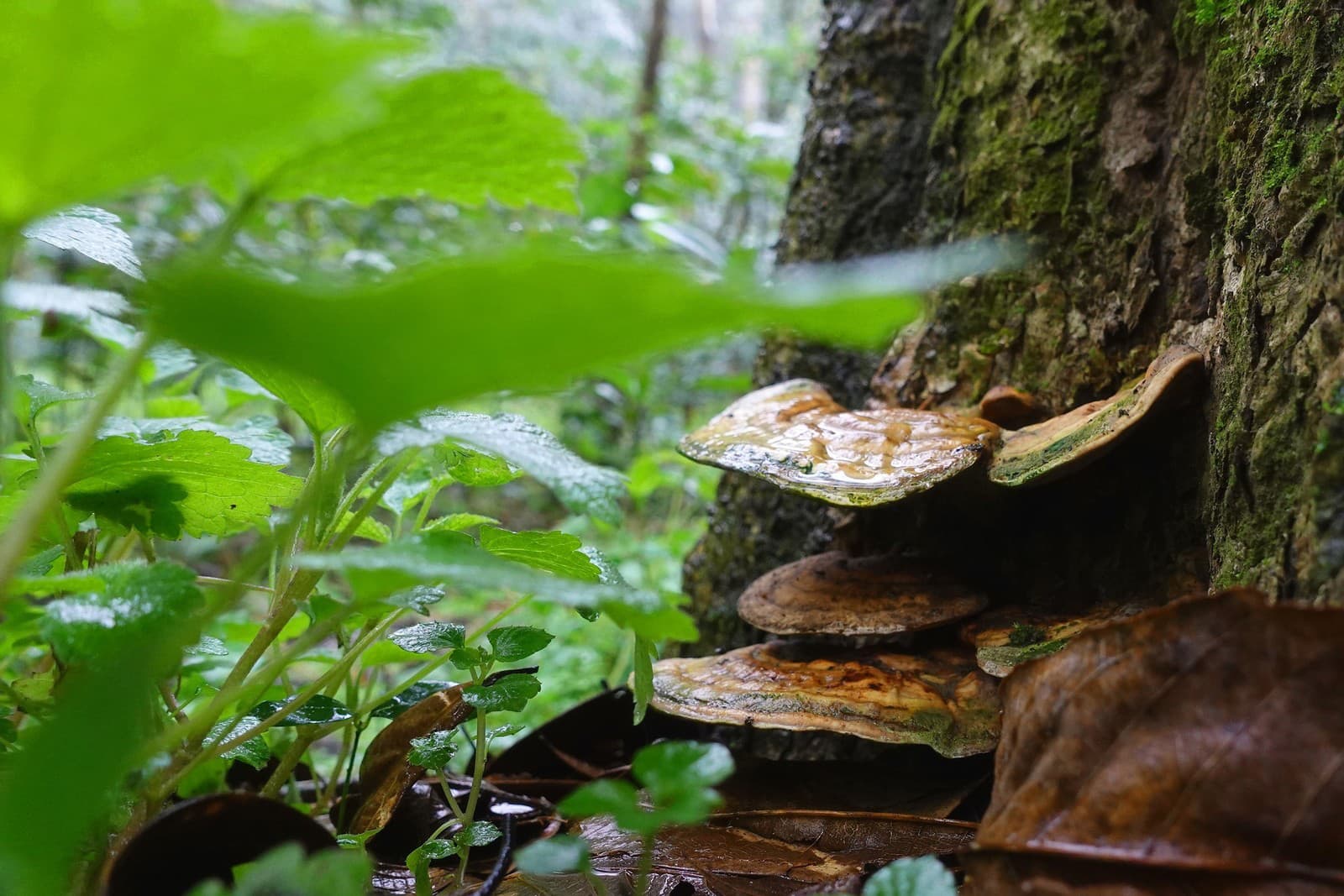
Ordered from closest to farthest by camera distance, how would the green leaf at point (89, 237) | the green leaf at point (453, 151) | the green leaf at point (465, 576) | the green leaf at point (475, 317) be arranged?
the green leaf at point (475, 317)
the green leaf at point (465, 576)
the green leaf at point (453, 151)
the green leaf at point (89, 237)

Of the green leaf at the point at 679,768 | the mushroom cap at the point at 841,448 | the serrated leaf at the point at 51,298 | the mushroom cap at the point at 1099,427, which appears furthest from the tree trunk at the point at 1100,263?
the serrated leaf at the point at 51,298

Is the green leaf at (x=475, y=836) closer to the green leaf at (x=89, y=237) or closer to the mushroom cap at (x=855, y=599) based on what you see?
the mushroom cap at (x=855, y=599)

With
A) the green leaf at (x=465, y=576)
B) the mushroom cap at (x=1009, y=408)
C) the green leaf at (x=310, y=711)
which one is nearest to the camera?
the green leaf at (x=465, y=576)

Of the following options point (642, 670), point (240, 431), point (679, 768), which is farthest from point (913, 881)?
point (240, 431)

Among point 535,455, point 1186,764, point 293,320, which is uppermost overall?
point 293,320

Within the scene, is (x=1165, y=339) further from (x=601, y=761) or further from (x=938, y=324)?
(x=601, y=761)

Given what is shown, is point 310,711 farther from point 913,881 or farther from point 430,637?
point 913,881

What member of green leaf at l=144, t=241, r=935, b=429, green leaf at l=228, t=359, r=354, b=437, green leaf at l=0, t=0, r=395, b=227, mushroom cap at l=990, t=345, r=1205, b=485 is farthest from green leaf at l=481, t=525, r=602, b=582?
mushroom cap at l=990, t=345, r=1205, b=485
